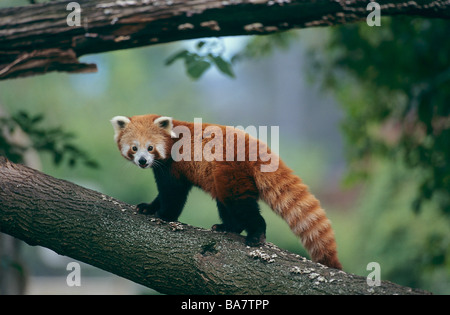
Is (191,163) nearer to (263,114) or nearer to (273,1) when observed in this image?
(273,1)

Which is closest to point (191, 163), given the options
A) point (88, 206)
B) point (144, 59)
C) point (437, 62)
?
point (88, 206)

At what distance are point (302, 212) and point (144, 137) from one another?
100 cm

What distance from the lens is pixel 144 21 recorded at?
2822 millimetres

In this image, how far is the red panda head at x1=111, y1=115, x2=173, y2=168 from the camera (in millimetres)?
2539

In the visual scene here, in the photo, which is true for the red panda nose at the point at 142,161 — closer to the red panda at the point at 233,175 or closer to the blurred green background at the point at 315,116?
the red panda at the point at 233,175

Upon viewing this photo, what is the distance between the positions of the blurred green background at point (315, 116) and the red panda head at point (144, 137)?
2.01 feet

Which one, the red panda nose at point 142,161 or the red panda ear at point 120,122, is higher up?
the red panda ear at point 120,122

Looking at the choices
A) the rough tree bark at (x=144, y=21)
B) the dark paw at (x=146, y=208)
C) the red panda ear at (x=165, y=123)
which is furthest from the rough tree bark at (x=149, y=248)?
the rough tree bark at (x=144, y=21)

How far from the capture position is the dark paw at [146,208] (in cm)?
274

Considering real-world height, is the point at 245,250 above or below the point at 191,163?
below

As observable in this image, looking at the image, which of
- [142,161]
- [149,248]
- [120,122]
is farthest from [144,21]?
[149,248]

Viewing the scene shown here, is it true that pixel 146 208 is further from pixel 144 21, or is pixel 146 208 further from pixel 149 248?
pixel 144 21

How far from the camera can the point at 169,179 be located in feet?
9.27

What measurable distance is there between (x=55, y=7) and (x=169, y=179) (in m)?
1.39
